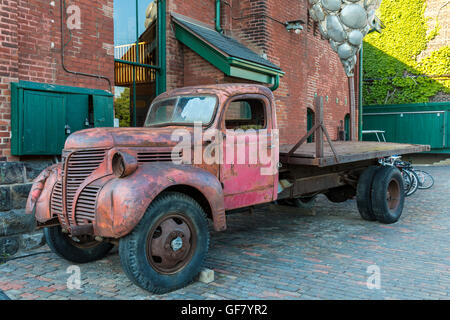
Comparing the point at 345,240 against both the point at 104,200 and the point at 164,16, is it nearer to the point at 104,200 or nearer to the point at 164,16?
the point at 104,200

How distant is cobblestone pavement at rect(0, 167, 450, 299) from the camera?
4164 mm

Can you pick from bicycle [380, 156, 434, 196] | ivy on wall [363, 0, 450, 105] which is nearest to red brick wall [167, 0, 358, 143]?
bicycle [380, 156, 434, 196]

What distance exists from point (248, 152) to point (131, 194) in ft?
5.98

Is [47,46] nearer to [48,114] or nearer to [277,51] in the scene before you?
[48,114]

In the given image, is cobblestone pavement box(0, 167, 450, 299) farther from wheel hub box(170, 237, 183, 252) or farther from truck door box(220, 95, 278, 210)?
truck door box(220, 95, 278, 210)

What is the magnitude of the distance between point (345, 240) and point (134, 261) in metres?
3.52

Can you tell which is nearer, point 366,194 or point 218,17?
point 366,194

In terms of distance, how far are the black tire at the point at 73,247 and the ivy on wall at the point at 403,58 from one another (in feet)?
64.7

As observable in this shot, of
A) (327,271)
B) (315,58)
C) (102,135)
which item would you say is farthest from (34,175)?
(315,58)

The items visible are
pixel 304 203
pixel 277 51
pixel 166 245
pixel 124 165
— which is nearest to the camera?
pixel 124 165

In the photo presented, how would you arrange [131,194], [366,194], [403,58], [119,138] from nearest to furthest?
[131,194], [119,138], [366,194], [403,58]

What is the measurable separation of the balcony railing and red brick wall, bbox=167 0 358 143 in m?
0.46

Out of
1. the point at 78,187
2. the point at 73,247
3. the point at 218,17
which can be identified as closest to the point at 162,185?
the point at 78,187

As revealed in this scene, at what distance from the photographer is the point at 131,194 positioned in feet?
12.6
